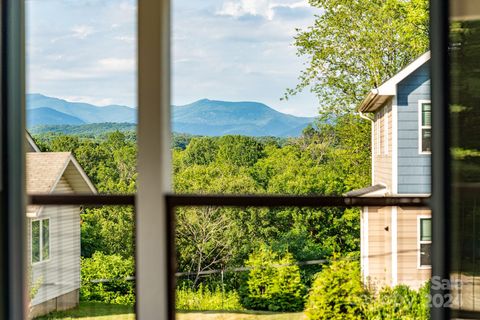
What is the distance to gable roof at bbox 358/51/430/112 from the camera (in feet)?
12.2

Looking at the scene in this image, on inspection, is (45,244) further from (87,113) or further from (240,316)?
(240,316)

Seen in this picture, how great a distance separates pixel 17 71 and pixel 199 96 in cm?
114

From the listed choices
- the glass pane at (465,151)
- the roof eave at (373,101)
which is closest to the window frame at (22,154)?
the glass pane at (465,151)

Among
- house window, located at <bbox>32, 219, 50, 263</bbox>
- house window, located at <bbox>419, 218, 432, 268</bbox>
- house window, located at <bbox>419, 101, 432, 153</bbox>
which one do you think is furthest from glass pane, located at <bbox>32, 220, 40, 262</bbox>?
house window, located at <bbox>419, 101, 432, 153</bbox>

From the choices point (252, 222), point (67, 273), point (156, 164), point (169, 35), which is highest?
point (169, 35)

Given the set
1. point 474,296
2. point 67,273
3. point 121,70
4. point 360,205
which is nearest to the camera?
point 474,296

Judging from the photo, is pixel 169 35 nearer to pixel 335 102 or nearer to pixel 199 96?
pixel 199 96

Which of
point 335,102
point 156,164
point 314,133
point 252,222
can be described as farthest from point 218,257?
point 335,102

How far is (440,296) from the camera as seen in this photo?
8.38ft

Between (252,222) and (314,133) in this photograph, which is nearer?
(252,222)

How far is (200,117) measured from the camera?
12.4 ft

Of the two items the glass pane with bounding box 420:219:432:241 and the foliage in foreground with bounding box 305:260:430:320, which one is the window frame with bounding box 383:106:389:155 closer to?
the glass pane with bounding box 420:219:432:241

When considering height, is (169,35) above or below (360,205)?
above

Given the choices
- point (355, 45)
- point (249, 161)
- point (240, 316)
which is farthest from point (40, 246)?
point (355, 45)
